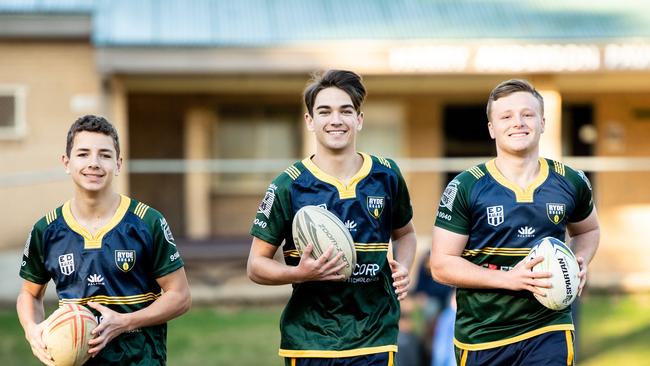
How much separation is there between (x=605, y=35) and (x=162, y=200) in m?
7.87

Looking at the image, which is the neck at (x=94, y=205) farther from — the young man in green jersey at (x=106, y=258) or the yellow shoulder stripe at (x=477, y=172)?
the yellow shoulder stripe at (x=477, y=172)

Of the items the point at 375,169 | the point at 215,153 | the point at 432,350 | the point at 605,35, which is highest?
the point at 605,35

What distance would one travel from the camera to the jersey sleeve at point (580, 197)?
4.93m

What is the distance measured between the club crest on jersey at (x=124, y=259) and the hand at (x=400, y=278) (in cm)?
122

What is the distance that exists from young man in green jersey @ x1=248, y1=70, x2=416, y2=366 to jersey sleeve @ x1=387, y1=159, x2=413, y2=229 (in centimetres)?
9

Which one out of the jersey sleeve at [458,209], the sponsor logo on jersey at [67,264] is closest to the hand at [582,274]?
the jersey sleeve at [458,209]

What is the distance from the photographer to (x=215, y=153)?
58.2 ft

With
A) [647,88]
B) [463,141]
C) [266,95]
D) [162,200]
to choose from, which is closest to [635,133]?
[647,88]

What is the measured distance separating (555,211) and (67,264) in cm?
231

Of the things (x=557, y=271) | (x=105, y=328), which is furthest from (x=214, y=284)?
(x=557, y=271)

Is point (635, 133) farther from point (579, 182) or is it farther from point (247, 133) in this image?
point (579, 182)

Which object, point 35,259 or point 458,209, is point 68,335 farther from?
point 458,209

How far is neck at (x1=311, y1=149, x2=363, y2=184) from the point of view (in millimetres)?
4871

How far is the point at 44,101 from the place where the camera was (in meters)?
15.9
